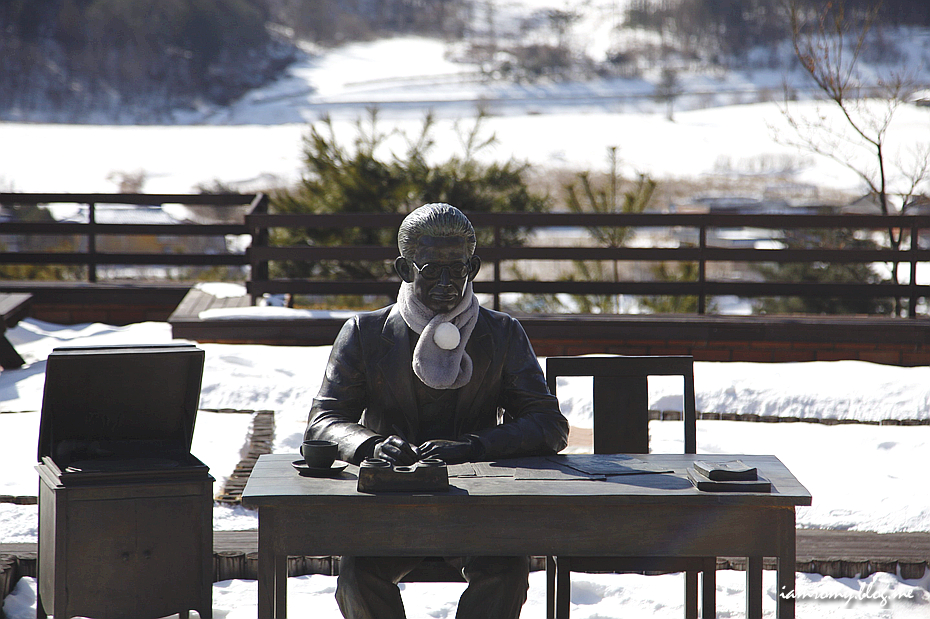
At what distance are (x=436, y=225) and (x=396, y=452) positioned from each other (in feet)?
2.18

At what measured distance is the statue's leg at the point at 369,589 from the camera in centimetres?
245

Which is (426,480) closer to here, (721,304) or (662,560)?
(662,560)

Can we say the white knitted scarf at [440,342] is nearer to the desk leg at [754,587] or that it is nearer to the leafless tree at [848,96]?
the desk leg at [754,587]

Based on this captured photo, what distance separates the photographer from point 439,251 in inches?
104

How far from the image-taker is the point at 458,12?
6781 cm

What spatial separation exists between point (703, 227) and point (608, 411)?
479 centimetres

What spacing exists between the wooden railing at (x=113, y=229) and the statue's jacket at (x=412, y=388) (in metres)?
6.64

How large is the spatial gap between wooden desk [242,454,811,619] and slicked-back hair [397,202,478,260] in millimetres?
A: 751

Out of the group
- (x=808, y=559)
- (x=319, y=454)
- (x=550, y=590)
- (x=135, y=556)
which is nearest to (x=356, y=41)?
(x=808, y=559)

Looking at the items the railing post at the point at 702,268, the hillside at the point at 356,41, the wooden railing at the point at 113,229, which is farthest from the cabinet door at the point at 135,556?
the hillside at the point at 356,41

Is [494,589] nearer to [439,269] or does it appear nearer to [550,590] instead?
[550,590]

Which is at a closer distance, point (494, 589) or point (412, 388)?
point (494, 589)

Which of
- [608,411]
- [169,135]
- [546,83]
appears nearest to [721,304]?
[608,411]

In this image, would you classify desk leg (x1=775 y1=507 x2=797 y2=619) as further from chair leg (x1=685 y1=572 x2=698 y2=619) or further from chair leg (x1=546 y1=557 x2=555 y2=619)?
chair leg (x1=546 y1=557 x2=555 y2=619)
